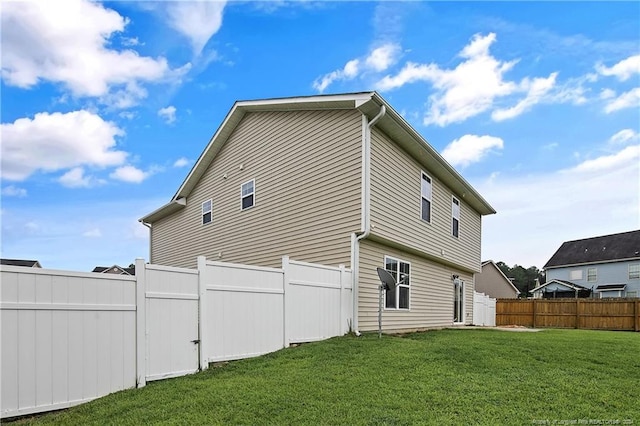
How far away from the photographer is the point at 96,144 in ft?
42.3

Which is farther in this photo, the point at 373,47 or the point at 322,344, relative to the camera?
the point at 373,47

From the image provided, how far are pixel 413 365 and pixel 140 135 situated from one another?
11.1 m

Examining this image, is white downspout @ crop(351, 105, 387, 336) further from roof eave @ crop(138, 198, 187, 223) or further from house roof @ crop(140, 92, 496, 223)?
roof eave @ crop(138, 198, 187, 223)

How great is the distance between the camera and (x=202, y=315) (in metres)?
6.29

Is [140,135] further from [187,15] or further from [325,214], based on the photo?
[325,214]

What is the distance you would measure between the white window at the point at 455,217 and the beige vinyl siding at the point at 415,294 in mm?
1323

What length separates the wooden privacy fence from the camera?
1820 centimetres

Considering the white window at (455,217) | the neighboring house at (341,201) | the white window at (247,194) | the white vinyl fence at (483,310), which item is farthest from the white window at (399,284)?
the white vinyl fence at (483,310)

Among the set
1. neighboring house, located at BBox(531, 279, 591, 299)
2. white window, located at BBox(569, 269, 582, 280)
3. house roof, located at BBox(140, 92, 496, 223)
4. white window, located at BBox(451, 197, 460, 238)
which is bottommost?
neighboring house, located at BBox(531, 279, 591, 299)

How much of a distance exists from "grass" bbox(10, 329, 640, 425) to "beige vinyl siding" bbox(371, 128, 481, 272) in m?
3.88

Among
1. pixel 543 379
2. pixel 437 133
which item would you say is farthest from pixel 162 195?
pixel 543 379

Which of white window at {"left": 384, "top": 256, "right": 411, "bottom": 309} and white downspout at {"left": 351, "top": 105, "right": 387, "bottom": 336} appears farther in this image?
white window at {"left": 384, "top": 256, "right": 411, "bottom": 309}

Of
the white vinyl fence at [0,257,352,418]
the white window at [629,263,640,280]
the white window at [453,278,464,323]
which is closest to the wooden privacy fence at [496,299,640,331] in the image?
the white window at [453,278,464,323]

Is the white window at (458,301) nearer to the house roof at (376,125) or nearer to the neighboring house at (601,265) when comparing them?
A: the house roof at (376,125)
